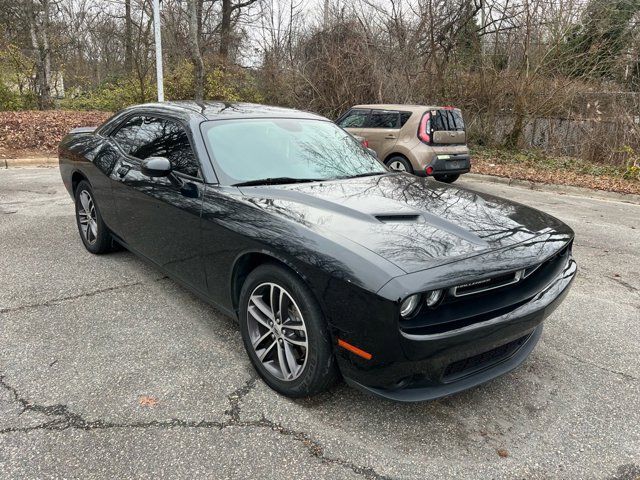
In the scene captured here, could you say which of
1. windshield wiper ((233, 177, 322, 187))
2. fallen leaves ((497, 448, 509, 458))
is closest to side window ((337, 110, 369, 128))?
windshield wiper ((233, 177, 322, 187))

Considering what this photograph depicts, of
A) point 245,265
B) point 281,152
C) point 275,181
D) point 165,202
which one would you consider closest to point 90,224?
point 165,202

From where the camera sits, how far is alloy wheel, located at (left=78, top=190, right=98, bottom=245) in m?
4.56

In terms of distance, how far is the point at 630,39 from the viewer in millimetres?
12914

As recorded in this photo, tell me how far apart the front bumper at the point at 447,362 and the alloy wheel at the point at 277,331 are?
1.05 ft

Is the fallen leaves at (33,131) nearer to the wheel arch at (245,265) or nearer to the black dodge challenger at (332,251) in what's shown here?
the black dodge challenger at (332,251)

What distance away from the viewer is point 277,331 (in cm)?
253

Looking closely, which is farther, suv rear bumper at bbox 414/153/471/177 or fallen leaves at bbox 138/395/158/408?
suv rear bumper at bbox 414/153/471/177

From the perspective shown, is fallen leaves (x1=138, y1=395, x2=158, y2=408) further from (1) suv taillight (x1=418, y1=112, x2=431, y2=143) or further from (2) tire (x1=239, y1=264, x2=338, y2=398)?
(1) suv taillight (x1=418, y1=112, x2=431, y2=143)

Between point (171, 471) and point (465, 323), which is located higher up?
point (465, 323)

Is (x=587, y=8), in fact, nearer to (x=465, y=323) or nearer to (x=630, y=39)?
(x=630, y=39)

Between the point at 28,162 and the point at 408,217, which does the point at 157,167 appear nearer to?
the point at 408,217

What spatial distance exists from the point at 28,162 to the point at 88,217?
24.3ft

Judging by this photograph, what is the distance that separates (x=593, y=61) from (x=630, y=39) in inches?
46.5

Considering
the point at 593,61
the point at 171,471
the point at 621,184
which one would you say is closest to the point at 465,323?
the point at 171,471
